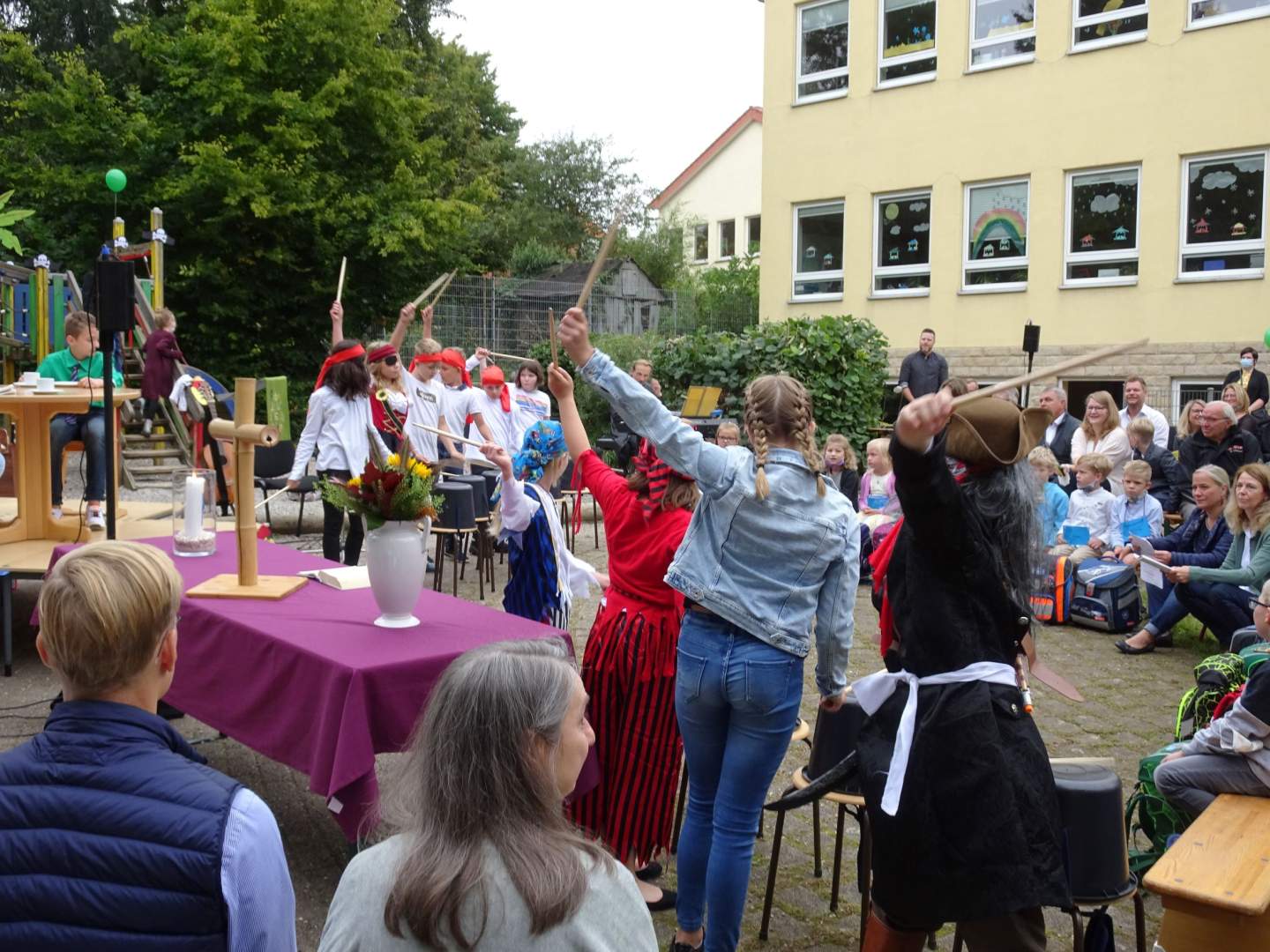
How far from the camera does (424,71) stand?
28.7 meters

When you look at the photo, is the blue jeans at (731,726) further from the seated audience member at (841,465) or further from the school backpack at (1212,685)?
the seated audience member at (841,465)

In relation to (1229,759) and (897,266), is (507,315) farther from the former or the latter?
(1229,759)

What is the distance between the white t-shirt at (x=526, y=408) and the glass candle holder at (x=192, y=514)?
238 inches

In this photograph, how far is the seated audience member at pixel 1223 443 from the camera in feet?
32.6

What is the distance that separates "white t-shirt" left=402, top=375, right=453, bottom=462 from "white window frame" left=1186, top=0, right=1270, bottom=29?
Answer: 12.7 m

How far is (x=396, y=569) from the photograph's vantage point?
3.92 m

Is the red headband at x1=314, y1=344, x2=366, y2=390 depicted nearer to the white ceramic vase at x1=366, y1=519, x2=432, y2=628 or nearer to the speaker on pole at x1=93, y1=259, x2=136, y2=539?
the speaker on pole at x1=93, y1=259, x2=136, y2=539

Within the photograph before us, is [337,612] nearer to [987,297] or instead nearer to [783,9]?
[987,297]

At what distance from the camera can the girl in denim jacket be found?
3.36 m

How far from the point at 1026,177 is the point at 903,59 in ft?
10.2

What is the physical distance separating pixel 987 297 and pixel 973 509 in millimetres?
16899

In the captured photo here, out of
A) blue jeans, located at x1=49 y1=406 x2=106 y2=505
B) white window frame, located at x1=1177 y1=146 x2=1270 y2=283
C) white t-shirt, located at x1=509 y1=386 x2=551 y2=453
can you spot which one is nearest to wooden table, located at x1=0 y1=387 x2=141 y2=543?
blue jeans, located at x1=49 y1=406 x2=106 y2=505

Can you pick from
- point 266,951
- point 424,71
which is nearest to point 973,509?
point 266,951

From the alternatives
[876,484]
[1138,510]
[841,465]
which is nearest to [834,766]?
[1138,510]
